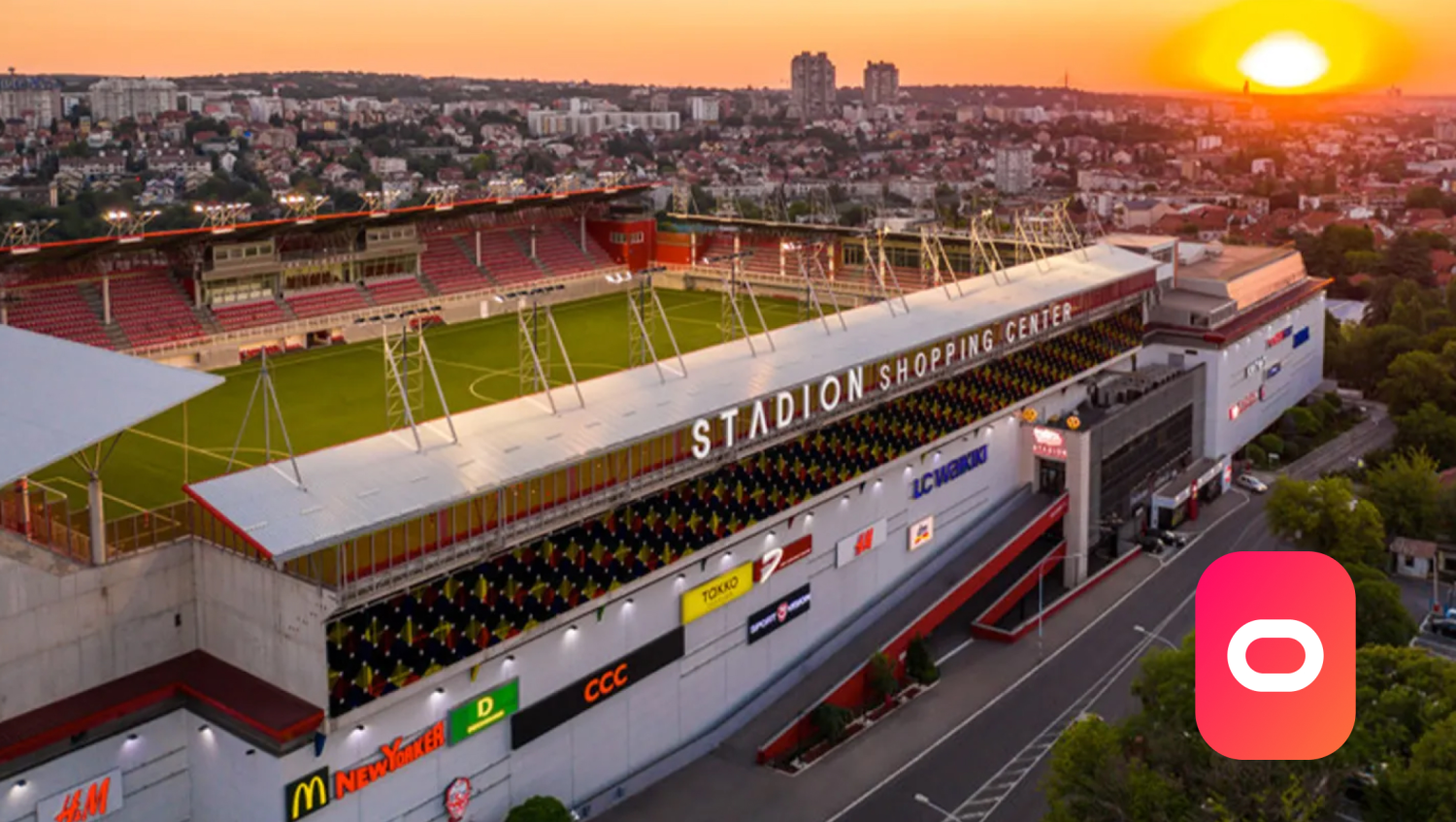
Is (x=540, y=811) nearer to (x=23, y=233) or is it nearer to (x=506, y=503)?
(x=506, y=503)

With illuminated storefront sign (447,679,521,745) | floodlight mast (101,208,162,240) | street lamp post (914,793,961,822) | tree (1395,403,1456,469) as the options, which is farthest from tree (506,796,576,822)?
tree (1395,403,1456,469)

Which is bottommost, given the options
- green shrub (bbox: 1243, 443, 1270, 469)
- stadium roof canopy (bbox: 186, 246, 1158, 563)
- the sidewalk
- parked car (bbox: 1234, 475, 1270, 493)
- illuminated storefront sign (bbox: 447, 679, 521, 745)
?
the sidewalk

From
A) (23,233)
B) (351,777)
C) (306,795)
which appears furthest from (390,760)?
(23,233)

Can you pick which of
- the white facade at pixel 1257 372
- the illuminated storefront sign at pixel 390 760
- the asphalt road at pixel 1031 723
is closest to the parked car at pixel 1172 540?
the asphalt road at pixel 1031 723

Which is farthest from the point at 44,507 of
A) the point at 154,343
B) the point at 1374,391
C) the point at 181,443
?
the point at 1374,391

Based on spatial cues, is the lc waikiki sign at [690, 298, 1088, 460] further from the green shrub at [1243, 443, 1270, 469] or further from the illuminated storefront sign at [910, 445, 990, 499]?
the green shrub at [1243, 443, 1270, 469]

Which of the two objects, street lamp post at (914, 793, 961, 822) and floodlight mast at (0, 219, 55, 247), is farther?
floodlight mast at (0, 219, 55, 247)

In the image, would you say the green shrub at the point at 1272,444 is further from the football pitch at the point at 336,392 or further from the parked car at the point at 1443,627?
the football pitch at the point at 336,392

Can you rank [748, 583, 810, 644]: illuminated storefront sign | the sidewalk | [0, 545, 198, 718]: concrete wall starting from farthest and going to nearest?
[748, 583, 810, 644]: illuminated storefront sign < the sidewalk < [0, 545, 198, 718]: concrete wall
